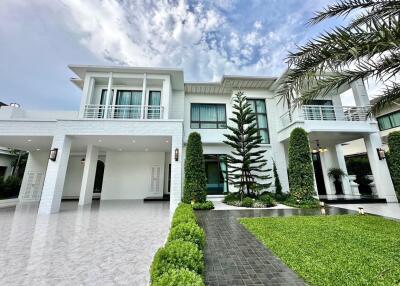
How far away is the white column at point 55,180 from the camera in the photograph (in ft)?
21.0

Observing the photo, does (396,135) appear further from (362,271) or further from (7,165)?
(7,165)

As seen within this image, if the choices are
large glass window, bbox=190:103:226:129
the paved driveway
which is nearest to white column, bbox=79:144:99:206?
the paved driveway

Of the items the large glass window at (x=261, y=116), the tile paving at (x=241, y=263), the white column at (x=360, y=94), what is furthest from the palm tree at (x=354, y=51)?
the white column at (x=360, y=94)

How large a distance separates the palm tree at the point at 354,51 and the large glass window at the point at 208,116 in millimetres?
6684

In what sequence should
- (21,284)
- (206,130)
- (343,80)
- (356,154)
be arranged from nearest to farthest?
(21,284), (343,80), (206,130), (356,154)

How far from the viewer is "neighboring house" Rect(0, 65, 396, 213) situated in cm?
720

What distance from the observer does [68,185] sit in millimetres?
11422

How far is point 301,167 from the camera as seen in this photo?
7.32 m

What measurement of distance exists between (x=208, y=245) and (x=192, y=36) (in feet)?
31.3

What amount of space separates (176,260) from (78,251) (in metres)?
2.50

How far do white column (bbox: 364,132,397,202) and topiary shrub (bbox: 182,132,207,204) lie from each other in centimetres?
786

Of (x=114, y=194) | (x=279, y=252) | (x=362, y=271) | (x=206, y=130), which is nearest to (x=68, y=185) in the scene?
(x=114, y=194)

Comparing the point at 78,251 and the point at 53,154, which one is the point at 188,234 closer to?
the point at 78,251

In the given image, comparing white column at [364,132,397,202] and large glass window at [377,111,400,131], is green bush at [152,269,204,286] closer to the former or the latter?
white column at [364,132,397,202]
